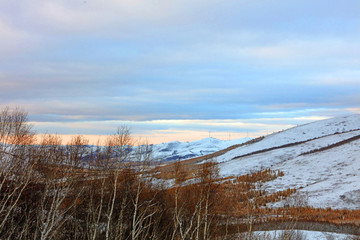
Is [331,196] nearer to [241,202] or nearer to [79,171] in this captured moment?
[241,202]

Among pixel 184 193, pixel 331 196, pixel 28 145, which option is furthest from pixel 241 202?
pixel 28 145

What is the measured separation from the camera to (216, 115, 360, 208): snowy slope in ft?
112

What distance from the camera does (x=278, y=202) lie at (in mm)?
33938

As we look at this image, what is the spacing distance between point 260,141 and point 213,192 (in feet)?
115

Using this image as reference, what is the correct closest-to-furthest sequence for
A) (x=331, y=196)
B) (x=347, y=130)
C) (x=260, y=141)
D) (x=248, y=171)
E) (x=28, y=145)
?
1. (x=331, y=196)
2. (x=28, y=145)
3. (x=248, y=171)
4. (x=347, y=130)
5. (x=260, y=141)

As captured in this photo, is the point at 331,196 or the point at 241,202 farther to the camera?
the point at 241,202

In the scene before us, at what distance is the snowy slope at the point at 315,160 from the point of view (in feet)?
112

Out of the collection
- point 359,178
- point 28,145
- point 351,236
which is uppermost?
point 28,145

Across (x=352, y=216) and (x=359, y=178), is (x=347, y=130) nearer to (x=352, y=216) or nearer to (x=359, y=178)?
(x=359, y=178)

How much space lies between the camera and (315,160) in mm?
46562

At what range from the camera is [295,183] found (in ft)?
131

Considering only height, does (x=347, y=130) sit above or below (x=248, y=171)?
above

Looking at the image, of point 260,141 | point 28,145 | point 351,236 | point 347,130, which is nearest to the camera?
point 351,236

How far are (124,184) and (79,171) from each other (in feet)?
22.0
